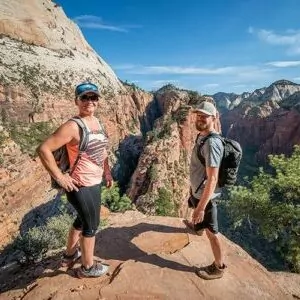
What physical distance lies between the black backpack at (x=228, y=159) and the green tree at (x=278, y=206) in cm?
649

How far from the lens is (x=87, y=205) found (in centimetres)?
475

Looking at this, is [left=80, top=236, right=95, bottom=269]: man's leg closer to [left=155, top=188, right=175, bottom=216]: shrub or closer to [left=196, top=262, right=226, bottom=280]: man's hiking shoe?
[left=196, top=262, right=226, bottom=280]: man's hiking shoe

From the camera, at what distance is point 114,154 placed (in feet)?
170

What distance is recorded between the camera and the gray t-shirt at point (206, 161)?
4.82m

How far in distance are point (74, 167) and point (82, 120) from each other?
646mm

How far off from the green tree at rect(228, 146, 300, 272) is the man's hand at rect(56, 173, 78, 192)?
324 inches

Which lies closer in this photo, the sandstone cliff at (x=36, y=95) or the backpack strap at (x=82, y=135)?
the backpack strap at (x=82, y=135)

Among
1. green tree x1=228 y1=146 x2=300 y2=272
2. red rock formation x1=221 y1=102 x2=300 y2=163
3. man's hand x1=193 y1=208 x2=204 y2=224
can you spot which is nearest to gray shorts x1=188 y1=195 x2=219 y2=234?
man's hand x1=193 y1=208 x2=204 y2=224

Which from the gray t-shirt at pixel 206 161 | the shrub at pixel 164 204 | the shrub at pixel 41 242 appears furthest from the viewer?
the shrub at pixel 164 204

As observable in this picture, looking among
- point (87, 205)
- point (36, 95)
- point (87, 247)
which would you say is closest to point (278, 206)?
point (87, 247)

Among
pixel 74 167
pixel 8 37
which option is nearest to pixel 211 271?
pixel 74 167

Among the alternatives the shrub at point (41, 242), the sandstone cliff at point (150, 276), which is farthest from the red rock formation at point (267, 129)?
the sandstone cliff at point (150, 276)

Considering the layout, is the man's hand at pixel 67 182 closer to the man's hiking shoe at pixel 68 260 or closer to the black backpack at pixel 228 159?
the man's hiking shoe at pixel 68 260

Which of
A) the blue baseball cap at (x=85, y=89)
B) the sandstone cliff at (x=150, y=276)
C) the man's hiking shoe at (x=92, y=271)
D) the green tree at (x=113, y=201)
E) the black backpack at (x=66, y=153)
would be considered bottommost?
the green tree at (x=113, y=201)
